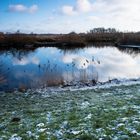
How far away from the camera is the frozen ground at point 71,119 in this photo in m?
7.71

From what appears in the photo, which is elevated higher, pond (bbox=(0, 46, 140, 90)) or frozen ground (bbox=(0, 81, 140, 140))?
frozen ground (bbox=(0, 81, 140, 140))

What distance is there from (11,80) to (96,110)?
13.9 metres

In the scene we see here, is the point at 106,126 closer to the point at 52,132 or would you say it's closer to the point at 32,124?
the point at 52,132

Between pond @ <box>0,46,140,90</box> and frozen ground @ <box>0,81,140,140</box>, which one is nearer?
frozen ground @ <box>0,81,140,140</box>

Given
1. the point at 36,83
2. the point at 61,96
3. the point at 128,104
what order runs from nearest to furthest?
1. the point at 128,104
2. the point at 61,96
3. the point at 36,83

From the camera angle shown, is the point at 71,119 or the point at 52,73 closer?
the point at 71,119

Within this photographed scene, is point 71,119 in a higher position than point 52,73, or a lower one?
higher

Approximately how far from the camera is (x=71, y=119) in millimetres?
9359

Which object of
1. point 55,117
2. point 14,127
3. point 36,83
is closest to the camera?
point 14,127

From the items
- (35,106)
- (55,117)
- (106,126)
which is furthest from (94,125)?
(35,106)

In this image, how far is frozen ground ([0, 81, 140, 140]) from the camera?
25.3 feet

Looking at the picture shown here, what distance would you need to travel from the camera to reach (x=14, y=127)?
8.96 metres

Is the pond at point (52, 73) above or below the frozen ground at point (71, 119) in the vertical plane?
below

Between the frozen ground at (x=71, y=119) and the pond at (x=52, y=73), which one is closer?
the frozen ground at (x=71, y=119)
